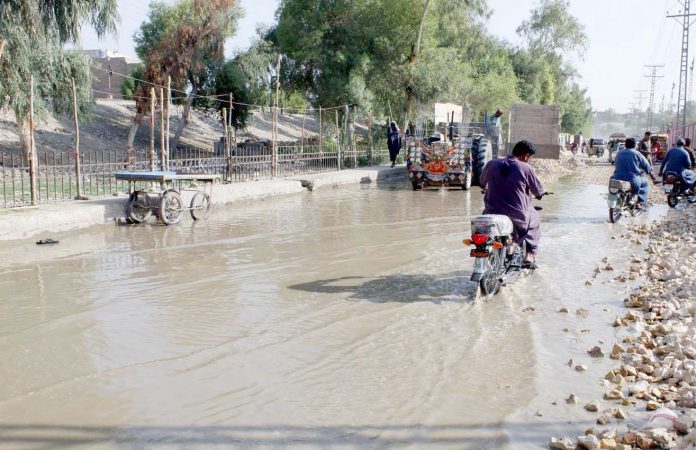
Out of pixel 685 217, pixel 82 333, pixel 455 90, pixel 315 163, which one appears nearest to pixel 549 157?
pixel 455 90

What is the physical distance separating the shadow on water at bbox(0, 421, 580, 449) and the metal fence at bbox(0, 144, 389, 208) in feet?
30.9

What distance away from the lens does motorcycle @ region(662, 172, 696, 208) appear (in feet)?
50.3

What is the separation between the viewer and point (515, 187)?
7.36 meters

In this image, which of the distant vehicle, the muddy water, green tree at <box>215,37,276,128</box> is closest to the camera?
the muddy water

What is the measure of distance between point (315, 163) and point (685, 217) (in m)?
14.0

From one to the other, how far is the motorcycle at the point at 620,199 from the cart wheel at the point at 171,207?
8.10 m

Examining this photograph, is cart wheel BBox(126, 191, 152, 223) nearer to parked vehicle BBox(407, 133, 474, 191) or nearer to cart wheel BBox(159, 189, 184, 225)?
cart wheel BBox(159, 189, 184, 225)

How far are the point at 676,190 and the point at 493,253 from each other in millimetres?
10299

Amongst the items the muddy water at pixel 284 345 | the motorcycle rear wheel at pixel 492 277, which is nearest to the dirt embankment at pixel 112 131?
the muddy water at pixel 284 345

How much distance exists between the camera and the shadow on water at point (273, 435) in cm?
387

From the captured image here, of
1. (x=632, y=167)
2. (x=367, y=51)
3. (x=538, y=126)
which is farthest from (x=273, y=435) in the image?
(x=538, y=126)

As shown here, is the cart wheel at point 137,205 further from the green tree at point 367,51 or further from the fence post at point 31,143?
the green tree at point 367,51

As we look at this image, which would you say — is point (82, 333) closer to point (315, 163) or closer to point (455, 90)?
point (315, 163)

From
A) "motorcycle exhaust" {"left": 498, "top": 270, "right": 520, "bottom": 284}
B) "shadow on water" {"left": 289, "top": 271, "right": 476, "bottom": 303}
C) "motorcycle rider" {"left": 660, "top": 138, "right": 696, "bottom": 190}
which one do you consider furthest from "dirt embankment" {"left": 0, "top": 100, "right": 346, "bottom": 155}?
"motorcycle exhaust" {"left": 498, "top": 270, "right": 520, "bottom": 284}
